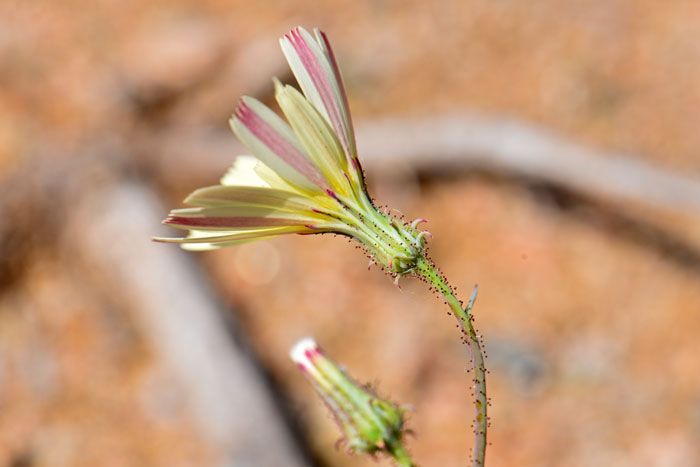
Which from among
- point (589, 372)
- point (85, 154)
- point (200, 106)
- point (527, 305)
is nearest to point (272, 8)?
point (200, 106)

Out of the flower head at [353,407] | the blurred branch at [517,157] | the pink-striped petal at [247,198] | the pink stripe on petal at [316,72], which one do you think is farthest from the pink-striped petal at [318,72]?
the blurred branch at [517,157]

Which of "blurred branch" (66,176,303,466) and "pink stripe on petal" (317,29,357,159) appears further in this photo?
"blurred branch" (66,176,303,466)

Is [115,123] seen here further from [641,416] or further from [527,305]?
[641,416]

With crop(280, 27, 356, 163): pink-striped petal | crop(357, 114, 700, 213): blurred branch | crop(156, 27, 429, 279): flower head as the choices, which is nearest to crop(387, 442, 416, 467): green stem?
crop(156, 27, 429, 279): flower head

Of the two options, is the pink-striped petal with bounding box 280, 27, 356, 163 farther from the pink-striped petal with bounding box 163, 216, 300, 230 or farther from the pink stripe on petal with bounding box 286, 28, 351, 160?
the pink-striped petal with bounding box 163, 216, 300, 230

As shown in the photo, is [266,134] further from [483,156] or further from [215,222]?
[483,156]

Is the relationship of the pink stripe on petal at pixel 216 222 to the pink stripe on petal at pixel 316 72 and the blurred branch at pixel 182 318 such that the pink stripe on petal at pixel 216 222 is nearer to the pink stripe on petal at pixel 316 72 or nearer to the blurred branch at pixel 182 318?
the pink stripe on petal at pixel 316 72

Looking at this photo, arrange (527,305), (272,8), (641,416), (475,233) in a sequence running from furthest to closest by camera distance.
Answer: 1. (272,8)
2. (475,233)
3. (527,305)
4. (641,416)
